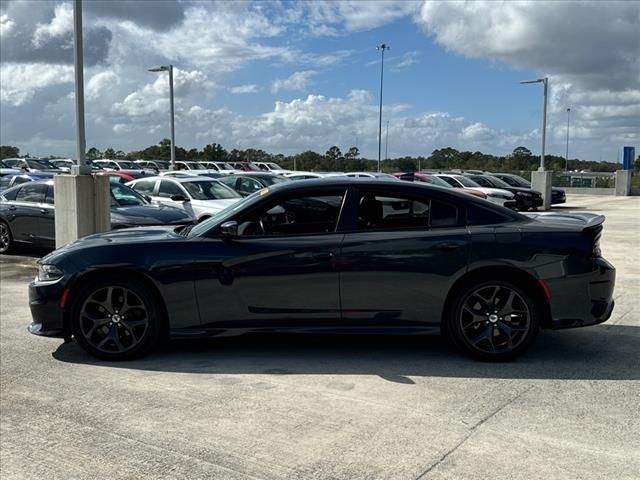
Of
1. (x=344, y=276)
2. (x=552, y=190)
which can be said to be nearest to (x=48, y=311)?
(x=344, y=276)

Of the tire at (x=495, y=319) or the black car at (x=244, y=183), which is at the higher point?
the black car at (x=244, y=183)

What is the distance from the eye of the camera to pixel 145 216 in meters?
11.3

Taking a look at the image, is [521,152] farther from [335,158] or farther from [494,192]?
[494,192]

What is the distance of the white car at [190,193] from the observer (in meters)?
13.7

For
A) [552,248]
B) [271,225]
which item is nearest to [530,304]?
[552,248]

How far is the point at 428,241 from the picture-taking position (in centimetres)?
532

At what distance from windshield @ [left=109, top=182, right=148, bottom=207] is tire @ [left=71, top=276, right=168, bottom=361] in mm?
6890

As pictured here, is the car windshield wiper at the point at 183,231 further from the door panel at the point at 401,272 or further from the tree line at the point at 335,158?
the tree line at the point at 335,158

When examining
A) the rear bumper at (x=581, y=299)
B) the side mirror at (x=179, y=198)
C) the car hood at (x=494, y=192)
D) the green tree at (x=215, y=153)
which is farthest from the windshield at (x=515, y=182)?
the green tree at (x=215, y=153)

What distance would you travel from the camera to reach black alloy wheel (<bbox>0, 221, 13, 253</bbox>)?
12.5 meters

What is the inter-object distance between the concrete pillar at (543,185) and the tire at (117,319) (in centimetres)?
2673

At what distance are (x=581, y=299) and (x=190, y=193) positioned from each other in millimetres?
10398

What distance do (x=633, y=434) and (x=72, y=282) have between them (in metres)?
4.38

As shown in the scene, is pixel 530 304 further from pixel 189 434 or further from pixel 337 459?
pixel 189 434
